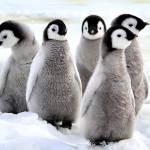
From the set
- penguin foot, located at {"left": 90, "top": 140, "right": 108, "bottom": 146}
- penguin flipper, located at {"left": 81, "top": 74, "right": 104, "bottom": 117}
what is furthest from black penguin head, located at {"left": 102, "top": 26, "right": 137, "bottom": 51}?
penguin foot, located at {"left": 90, "top": 140, "right": 108, "bottom": 146}

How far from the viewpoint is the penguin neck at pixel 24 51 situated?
2.80 m

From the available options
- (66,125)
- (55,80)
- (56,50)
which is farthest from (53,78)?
(66,125)

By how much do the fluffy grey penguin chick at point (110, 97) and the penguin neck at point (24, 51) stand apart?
0.93m

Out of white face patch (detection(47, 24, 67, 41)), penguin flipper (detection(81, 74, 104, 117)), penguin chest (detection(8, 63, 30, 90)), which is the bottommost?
penguin chest (detection(8, 63, 30, 90))

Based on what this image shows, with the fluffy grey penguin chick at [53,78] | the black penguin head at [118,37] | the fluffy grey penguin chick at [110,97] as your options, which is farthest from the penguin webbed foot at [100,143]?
the black penguin head at [118,37]

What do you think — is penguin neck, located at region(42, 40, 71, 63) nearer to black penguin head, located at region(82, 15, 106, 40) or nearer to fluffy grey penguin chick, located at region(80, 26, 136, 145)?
fluffy grey penguin chick, located at region(80, 26, 136, 145)

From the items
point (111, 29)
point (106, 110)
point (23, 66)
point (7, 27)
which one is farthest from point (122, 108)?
point (7, 27)

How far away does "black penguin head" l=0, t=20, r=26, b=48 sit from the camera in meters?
2.72

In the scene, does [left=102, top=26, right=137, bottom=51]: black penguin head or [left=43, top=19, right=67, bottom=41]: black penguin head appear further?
[left=43, top=19, right=67, bottom=41]: black penguin head

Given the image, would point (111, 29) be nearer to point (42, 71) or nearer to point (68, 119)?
point (42, 71)

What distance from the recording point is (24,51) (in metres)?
2.80

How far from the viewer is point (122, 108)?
6.93 ft

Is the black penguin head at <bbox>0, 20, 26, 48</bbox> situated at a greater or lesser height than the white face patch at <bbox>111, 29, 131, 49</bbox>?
lesser

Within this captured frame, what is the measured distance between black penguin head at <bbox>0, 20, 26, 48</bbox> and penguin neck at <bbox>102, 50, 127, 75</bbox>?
1.03 m
